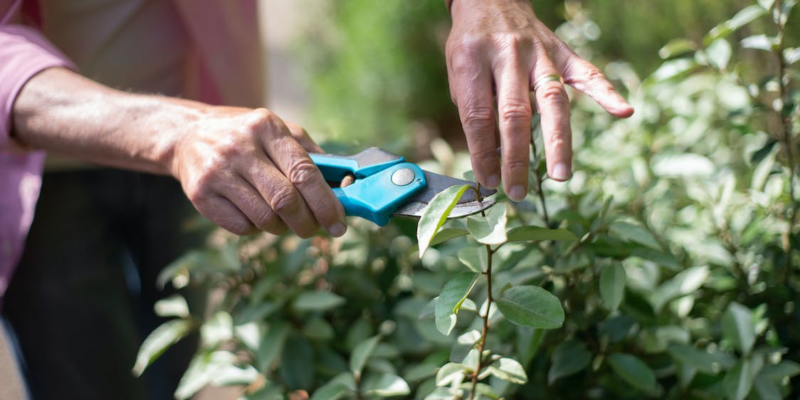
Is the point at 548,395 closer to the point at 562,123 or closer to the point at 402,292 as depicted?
the point at 402,292

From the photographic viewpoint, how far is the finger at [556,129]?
879mm

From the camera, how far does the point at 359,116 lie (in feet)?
16.3

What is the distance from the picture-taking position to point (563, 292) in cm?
128

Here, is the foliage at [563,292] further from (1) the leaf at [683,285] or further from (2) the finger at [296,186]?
(2) the finger at [296,186]

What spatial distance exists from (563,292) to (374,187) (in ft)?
1.39

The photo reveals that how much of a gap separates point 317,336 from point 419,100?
3.68m

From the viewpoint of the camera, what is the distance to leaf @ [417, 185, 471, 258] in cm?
89

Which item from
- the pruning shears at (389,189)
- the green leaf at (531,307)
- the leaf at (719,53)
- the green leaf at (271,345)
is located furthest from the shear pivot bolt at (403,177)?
the leaf at (719,53)

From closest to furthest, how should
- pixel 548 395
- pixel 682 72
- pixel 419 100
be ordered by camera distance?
pixel 548 395
pixel 682 72
pixel 419 100

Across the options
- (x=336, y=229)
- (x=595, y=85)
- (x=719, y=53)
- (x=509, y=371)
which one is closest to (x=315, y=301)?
(x=336, y=229)

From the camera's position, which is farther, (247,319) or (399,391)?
(247,319)

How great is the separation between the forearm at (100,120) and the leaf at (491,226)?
0.45 m

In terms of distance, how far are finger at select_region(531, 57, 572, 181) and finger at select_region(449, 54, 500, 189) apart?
0.07m

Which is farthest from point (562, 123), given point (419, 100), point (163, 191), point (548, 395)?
point (419, 100)
